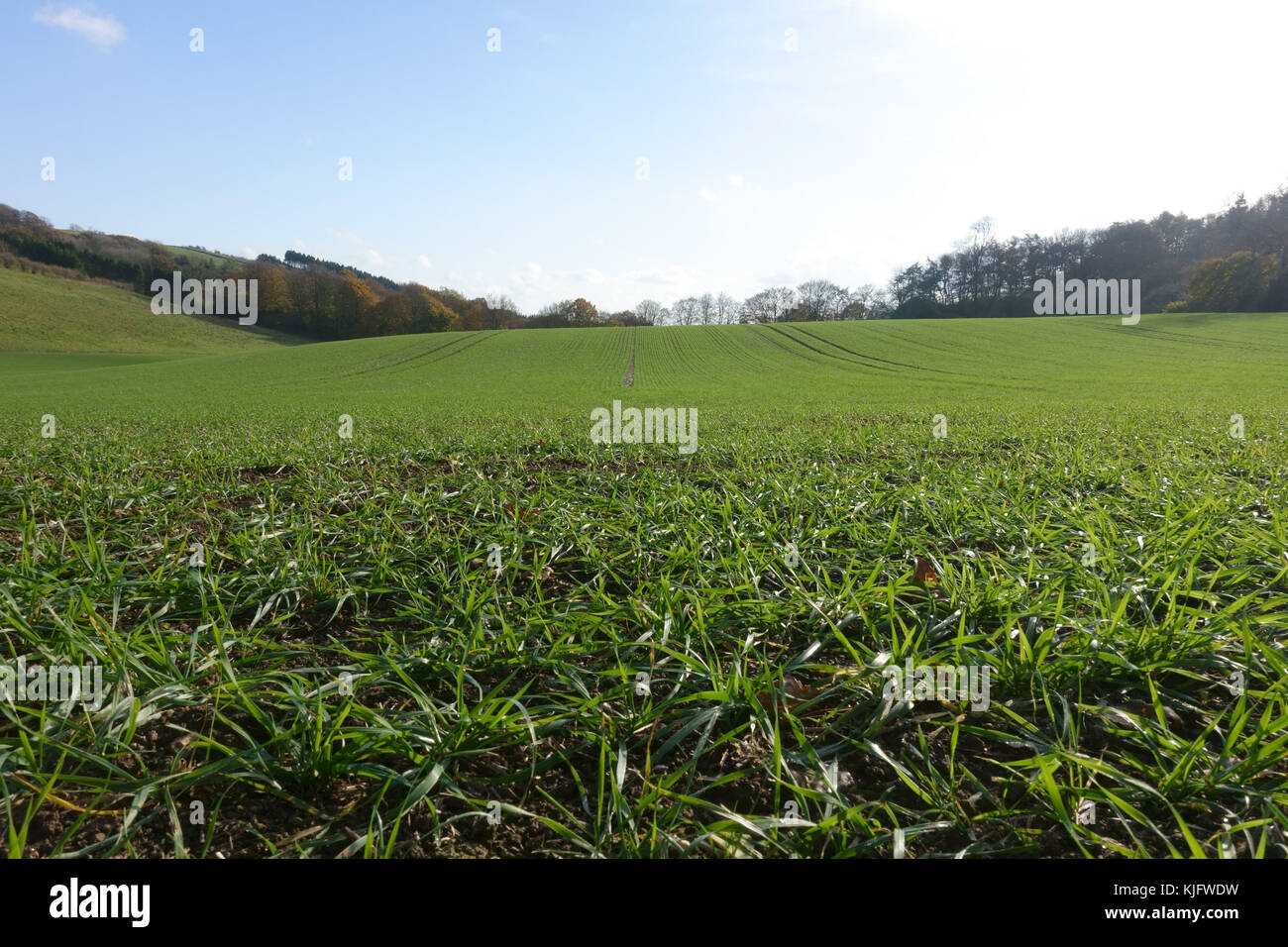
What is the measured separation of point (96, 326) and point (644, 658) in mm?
82595

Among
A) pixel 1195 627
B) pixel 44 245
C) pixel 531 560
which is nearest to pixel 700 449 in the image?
pixel 531 560

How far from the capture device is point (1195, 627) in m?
2.25

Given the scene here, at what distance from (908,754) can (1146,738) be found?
67 centimetres

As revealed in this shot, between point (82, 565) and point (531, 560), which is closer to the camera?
point (82, 565)

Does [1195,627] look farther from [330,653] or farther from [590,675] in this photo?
[330,653]

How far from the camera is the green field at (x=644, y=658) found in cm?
148

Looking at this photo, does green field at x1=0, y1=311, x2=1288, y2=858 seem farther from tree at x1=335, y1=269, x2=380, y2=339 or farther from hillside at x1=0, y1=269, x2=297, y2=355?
tree at x1=335, y1=269, x2=380, y2=339

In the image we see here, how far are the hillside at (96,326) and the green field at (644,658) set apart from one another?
232 feet

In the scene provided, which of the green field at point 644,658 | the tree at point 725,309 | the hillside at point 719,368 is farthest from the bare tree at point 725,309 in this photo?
the green field at point 644,658

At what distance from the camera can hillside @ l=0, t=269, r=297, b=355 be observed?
2163 inches

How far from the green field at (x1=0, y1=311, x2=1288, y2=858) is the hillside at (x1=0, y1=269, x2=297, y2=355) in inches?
2784

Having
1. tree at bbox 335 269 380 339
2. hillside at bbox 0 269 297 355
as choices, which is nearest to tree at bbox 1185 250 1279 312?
tree at bbox 335 269 380 339

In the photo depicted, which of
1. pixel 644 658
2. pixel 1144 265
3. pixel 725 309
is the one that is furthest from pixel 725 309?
pixel 644 658

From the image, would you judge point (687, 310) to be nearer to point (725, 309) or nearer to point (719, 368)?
point (725, 309)
